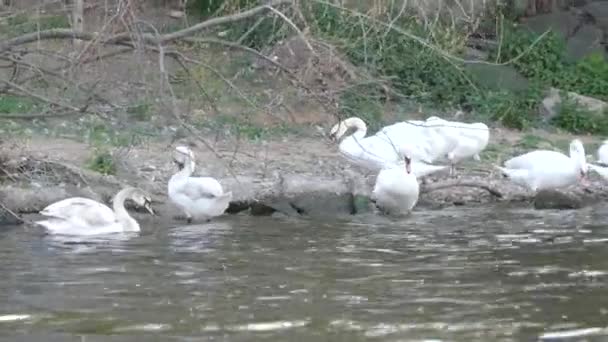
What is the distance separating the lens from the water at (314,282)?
22.8 feet

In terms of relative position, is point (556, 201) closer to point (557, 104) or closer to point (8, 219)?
point (8, 219)

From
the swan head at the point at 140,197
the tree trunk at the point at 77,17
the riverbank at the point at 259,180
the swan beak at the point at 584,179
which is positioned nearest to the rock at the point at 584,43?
the riverbank at the point at 259,180

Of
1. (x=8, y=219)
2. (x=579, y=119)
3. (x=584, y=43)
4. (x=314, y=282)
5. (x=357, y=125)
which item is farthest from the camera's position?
(x=584, y=43)

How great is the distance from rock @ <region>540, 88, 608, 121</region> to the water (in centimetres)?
602

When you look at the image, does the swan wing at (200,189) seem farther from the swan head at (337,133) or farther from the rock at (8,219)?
the swan head at (337,133)

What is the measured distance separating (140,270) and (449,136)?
5.67 metres

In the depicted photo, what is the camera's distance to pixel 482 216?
1209 centimetres

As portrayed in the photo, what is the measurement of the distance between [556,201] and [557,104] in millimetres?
5166

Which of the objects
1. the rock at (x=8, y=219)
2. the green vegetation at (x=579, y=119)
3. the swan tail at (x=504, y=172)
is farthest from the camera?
the green vegetation at (x=579, y=119)

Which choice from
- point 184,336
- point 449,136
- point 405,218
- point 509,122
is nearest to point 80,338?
point 184,336

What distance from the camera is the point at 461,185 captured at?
13.2m

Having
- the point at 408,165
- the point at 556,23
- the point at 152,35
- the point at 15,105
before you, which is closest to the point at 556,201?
the point at 408,165

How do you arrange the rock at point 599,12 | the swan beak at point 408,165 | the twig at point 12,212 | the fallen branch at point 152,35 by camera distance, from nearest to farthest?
1. the fallen branch at point 152,35
2. the twig at point 12,212
3. the swan beak at point 408,165
4. the rock at point 599,12

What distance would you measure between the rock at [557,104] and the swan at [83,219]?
8120mm
